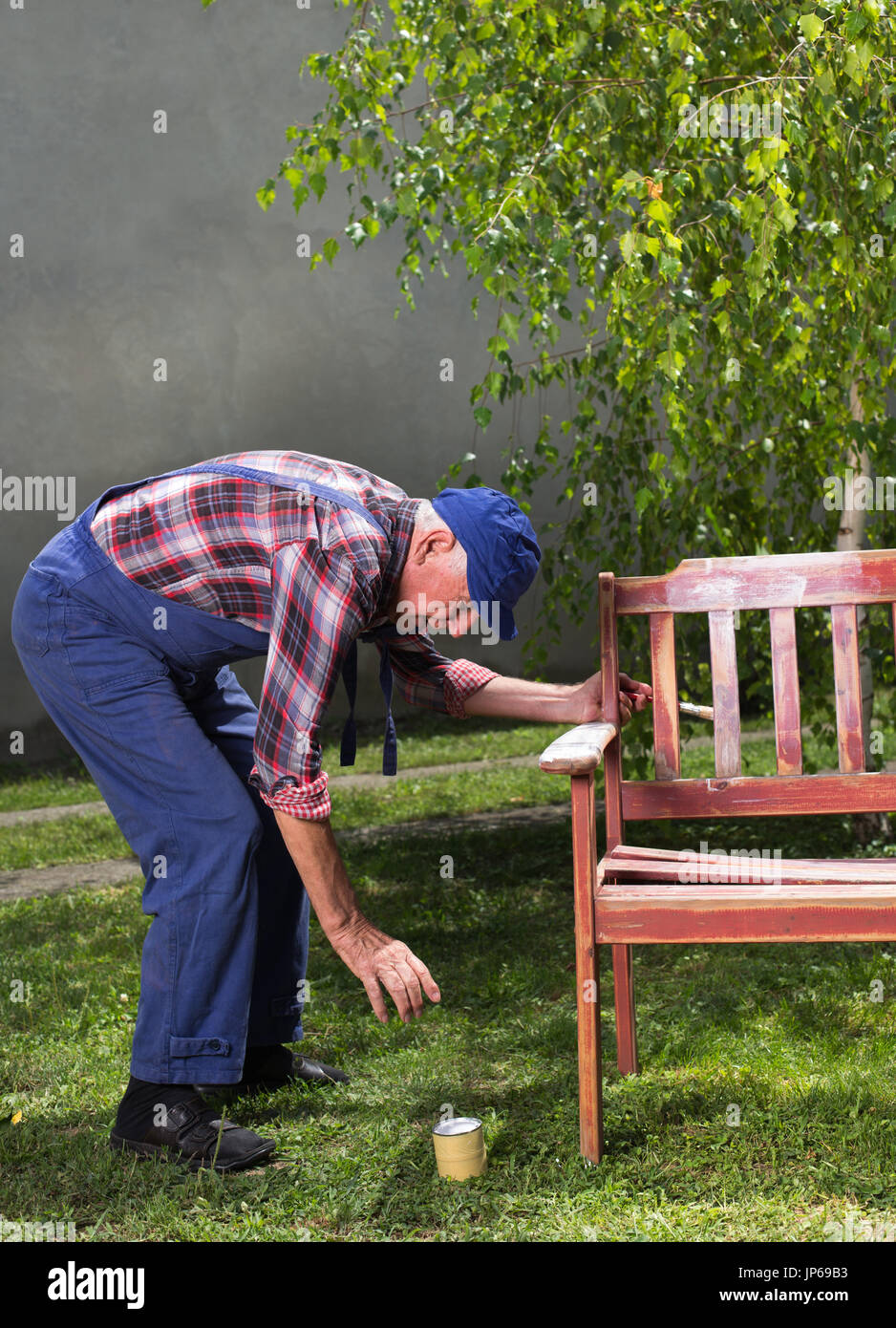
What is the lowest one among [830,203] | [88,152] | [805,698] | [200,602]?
[805,698]

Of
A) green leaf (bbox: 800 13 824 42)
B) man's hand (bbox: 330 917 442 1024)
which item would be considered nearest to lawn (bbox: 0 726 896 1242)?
man's hand (bbox: 330 917 442 1024)

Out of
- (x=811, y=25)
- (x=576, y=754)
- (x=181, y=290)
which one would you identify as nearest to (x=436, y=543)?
(x=576, y=754)

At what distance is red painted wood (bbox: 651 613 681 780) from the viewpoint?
8.43 feet

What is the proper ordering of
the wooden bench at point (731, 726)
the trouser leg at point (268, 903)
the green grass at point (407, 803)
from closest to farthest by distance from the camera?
the wooden bench at point (731, 726) → the trouser leg at point (268, 903) → the green grass at point (407, 803)

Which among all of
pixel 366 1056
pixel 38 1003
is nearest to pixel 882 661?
pixel 366 1056

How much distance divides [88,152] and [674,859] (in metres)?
7.49

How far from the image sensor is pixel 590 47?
3744mm

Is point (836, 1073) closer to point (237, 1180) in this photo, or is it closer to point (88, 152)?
point (237, 1180)

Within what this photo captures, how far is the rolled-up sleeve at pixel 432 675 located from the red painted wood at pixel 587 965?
44 cm

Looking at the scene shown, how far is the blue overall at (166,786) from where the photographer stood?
7.14 feet

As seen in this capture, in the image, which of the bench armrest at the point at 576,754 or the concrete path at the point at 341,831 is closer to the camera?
the bench armrest at the point at 576,754

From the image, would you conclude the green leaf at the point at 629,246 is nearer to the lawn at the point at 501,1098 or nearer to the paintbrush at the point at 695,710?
the paintbrush at the point at 695,710

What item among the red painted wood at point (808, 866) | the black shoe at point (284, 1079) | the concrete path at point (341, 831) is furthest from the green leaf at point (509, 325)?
the concrete path at point (341, 831)

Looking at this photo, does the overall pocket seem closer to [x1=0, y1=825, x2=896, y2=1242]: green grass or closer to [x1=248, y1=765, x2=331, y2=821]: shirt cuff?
[x1=248, y1=765, x2=331, y2=821]: shirt cuff
